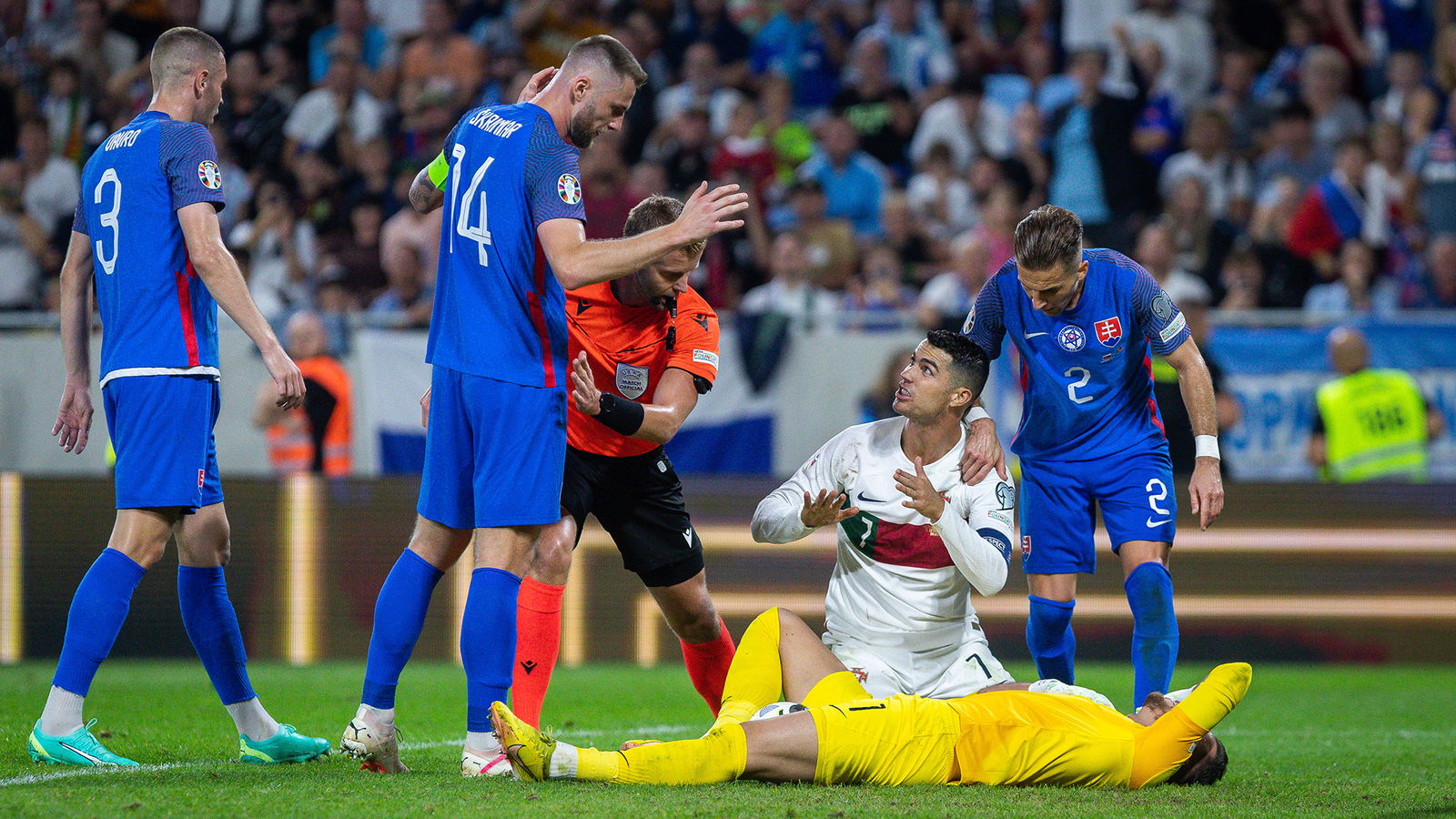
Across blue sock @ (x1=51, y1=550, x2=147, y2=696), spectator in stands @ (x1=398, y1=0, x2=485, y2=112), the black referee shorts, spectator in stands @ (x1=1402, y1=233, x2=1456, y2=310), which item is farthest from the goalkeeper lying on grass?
spectator in stands @ (x1=398, y1=0, x2=485, y2=112)

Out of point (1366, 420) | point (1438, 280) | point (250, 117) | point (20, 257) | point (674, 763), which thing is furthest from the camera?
point (250, 117)

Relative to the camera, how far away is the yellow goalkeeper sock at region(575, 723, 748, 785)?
4145 millimetres

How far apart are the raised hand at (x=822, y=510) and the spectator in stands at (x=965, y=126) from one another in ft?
27.9

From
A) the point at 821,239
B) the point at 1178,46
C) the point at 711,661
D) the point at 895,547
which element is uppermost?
the point at 1178,46

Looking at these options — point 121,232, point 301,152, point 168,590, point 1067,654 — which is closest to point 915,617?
point 1067,654

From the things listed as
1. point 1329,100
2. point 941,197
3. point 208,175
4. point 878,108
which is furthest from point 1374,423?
point 208,175

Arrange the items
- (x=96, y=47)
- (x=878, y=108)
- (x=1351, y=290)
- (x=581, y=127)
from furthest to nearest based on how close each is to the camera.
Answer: (x=96, y=47)
(x=878, y=108)
(x=1351, y=290)
(x=581, y=127)

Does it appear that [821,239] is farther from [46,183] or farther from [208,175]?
[208,175]

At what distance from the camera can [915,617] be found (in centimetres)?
500

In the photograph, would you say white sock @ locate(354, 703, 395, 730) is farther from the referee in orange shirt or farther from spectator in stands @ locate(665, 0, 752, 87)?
spectator in stands @ locate(665, 0, 752, 87)

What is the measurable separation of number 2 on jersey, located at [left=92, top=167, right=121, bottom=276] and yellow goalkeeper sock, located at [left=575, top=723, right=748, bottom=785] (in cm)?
231

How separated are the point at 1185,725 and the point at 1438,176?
348 inches

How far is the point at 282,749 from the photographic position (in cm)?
491

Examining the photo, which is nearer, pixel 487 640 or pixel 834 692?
pixel 487 640
